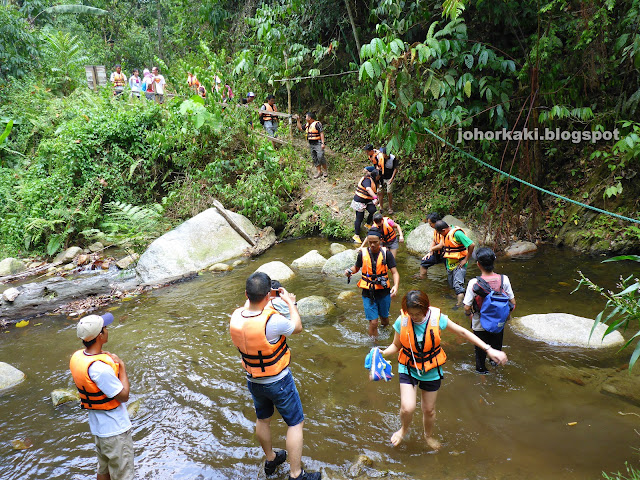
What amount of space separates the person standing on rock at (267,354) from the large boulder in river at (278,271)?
4.98 meters

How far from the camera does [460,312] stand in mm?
6625

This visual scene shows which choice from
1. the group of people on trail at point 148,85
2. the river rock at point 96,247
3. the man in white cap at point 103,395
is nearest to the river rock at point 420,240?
the man in white cap at point 103,395

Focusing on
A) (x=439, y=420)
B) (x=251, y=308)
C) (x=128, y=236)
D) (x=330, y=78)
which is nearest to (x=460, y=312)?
(x=439, y=420)

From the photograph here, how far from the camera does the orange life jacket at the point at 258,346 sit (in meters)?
3.32

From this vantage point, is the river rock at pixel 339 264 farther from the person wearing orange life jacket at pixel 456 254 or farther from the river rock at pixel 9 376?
the river rock at pixel 9 376

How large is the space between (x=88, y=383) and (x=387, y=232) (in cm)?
511

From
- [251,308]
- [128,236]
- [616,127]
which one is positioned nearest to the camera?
[251,308]

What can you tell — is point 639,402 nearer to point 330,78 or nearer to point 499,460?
point 499,460

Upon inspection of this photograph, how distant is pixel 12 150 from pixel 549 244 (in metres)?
16.0

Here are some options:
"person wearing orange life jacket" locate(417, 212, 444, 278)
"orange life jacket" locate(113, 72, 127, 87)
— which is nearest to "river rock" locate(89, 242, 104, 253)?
"person wearing orange life jacket" locate(417, 212, 444, 278)

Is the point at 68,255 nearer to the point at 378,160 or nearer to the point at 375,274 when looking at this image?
the point at 378,160

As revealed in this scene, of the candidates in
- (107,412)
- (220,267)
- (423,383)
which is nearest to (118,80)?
(220,267)

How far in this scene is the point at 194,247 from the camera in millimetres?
9844

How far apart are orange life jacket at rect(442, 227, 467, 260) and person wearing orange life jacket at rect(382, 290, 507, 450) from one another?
299cm
